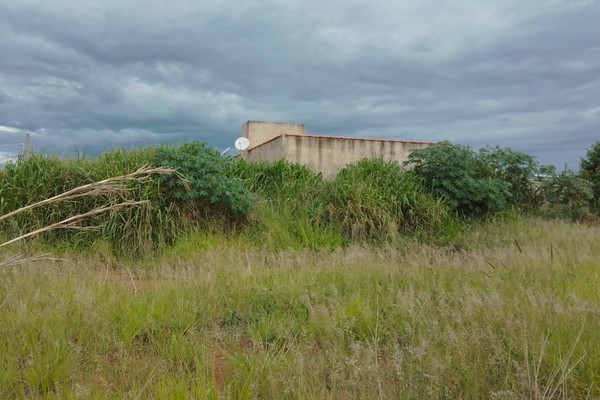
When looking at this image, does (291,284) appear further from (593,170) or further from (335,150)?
(593,170)

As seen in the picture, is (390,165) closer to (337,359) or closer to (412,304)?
(412,304)

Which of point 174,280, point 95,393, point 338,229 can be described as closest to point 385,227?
point 338,229

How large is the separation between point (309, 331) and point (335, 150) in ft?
31.8

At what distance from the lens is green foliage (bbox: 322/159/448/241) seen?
9.77 metres

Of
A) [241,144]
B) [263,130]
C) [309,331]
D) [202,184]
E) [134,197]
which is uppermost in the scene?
[263,130]

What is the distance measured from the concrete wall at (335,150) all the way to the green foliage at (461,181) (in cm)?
153

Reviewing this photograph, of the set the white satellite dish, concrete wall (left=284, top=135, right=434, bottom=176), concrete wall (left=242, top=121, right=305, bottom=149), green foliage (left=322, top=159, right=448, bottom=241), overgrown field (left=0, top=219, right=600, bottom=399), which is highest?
concrete wall (left=242, top=121, right=305, bottom=149)

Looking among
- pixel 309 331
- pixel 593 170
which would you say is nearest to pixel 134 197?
pixel 309 331

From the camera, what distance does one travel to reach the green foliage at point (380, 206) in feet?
32.0

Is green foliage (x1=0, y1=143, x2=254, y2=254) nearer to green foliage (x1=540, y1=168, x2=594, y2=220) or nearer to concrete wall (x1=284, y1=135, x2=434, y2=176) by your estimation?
concrete wall (x1=284, y1=135, x2=434, y2=176)

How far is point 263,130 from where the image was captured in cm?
1872

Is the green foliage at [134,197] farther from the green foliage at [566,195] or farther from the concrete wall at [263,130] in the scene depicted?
the concrete wall at [263,130]

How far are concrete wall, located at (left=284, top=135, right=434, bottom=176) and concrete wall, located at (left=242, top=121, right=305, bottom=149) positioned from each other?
5.16m

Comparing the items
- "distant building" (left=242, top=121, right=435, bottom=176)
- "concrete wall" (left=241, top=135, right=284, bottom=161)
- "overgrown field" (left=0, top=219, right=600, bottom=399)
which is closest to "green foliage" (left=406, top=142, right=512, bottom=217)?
"distant building" (left=242, top=121, right=435, bottom=176)
